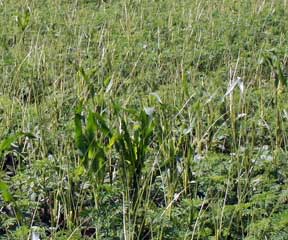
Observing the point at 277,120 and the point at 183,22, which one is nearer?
the point at 277,120

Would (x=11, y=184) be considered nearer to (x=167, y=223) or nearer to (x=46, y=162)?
(x=46, y=162)

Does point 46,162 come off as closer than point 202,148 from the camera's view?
Yes

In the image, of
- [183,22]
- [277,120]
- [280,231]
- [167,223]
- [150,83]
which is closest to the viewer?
[280,231]

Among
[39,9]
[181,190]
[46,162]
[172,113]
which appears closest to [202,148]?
[172,113]

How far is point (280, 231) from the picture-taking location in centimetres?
217

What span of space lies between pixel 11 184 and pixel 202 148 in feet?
2.81

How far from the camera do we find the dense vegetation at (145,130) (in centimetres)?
235

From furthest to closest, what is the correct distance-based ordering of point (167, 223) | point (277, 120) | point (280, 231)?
point (277, 120) < point (167, 223) < point (280, 231)

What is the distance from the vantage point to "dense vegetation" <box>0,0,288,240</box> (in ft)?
7.70

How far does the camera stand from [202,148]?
121 inches

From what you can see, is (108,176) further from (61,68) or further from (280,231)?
(61,68)

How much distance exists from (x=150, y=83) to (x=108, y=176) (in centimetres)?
111

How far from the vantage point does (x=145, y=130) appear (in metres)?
2.51

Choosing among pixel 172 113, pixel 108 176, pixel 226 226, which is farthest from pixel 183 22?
pixel 226 226
